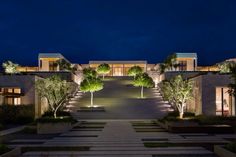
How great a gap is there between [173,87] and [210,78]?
648 cm

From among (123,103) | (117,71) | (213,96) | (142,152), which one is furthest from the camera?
(117,71)

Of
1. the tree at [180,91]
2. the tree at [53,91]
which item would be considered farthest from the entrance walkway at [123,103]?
the tree at [53,91]

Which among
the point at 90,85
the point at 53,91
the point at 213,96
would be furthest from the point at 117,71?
the point at 53,91

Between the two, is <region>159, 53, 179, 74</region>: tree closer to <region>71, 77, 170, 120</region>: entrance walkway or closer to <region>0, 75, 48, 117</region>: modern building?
<region>71, 77, 170, 120</region>: entrance walkway

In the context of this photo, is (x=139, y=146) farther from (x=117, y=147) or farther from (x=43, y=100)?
(x=43, y=100)

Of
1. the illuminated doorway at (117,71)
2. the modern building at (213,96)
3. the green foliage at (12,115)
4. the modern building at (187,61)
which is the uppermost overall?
the modern building at (187,61)

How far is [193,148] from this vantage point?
517 inches

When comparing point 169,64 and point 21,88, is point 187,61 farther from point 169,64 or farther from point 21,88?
point 21,88

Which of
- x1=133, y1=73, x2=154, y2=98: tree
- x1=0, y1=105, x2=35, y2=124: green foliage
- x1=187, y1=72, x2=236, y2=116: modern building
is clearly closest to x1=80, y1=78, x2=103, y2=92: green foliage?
x1=133, y1=73, x2=154, y2=98: tree

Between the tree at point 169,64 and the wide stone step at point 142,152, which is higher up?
the tree at point 169,64

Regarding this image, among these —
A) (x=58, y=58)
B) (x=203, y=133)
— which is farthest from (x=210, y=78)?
(x=58, y=58)

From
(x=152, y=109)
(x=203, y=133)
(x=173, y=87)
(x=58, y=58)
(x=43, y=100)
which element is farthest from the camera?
(x=58, y=58)

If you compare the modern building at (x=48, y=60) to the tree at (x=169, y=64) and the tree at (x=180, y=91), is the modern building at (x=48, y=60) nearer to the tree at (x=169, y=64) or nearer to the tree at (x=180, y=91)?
the tree at (x=169, y=64)

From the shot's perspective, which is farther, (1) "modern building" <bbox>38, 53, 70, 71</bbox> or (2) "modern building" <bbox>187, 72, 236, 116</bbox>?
(1) "modern building" <bbox>38, 53, 70, 71</bbox>
